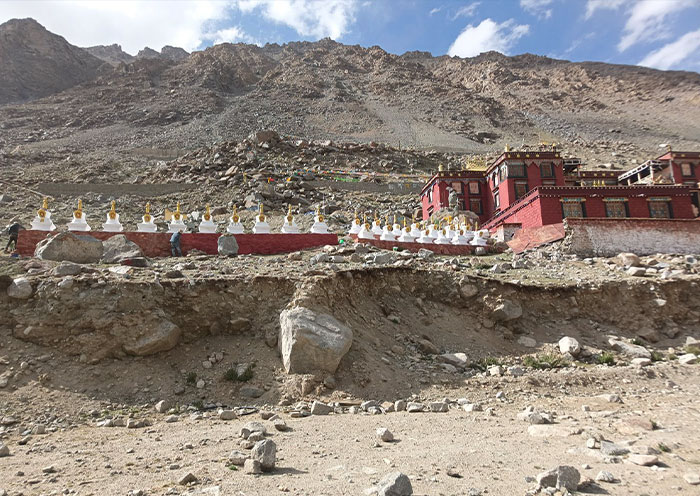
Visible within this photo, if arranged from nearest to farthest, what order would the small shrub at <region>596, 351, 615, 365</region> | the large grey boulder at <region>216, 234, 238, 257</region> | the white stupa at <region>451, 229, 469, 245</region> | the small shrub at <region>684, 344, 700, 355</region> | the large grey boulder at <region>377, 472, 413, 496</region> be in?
the large grey boulder at <region>377, 472, 413, 496</region> → the small shrub at <region>596, 351, 615, 365</region> → the small shrub at <region>684, 344, 700, 355</region> → the large grey boulder at <region>216, 234, 238, 257</region> → the white stupa at <region>451, 229, 469, 245</region>

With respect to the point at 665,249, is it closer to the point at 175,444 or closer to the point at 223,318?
the point at 223,318

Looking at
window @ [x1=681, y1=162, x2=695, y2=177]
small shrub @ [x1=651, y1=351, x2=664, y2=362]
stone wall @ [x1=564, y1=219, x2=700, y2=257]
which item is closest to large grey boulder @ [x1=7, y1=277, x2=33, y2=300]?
small shrub @ [x1=651, y1=351, x2=664, y2=362]

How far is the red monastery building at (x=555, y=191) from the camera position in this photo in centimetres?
2300

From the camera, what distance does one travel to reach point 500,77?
130 m

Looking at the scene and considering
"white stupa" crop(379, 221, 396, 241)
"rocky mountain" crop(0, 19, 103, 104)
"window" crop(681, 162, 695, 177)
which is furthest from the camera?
"rocky mountain" crop(0, 19, 103, 104)

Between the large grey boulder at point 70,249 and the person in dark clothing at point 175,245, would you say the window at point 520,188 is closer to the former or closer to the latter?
the person in dark clothing at point 175,245

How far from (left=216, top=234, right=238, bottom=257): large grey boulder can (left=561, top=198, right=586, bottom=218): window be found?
17.6 metres

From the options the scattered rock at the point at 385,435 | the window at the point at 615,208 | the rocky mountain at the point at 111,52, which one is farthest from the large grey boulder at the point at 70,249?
the rocky mountain at the point at 111,52

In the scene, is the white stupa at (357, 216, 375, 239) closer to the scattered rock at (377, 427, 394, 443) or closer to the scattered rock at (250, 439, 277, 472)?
the scattered rock at (377, 427, 394, 443)

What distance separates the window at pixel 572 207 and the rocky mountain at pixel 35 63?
12559cm

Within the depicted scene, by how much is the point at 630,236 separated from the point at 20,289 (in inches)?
867

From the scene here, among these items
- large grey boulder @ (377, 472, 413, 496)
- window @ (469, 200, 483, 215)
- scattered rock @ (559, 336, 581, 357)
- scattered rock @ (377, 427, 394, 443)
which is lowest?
scattered rock @ (559, 336, 581, 357)

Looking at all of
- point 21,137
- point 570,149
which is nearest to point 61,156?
point 21,137

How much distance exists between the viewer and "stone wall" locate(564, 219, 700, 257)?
18484 millimetres
